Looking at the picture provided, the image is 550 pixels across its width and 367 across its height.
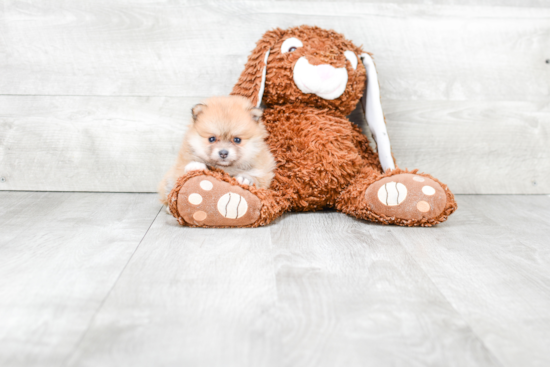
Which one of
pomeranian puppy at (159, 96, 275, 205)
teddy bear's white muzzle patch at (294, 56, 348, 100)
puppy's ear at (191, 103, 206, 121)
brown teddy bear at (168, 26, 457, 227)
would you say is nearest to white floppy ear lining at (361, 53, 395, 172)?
brown teddy bear at (168, 26, 457, 227)

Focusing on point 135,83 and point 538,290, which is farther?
point 135,83

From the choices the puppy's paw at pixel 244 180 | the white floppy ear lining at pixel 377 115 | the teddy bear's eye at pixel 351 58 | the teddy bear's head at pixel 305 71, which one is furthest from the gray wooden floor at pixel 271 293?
the teddy bear's eye at pixel 351 58

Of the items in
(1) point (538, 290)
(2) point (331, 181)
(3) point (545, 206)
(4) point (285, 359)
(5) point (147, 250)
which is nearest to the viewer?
(4) point (285, 359)

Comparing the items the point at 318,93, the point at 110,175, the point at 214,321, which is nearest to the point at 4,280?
the point at 214,321

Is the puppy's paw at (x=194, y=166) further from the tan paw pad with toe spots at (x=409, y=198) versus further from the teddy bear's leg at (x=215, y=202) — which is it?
the tan paw pad with toe spots at (x=409, y=198)

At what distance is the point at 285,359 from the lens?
0.60m

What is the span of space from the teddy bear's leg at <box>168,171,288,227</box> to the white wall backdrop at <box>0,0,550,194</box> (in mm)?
485

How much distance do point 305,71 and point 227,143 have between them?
312 millimetres

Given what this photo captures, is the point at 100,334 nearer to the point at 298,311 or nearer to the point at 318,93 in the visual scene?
the point at 298,311

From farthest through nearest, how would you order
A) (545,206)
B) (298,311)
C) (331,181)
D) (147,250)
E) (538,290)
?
(545,206) < (331,181) < (147,250) < (538,290) < (298,311)

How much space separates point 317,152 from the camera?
1.31 metres

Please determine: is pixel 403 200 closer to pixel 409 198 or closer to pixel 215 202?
pixel 409 198

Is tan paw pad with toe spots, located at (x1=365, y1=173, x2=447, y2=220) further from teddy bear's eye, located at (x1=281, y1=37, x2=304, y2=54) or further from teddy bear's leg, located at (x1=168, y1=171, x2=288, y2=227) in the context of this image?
teddy bear's eye, located at (x1=281, y1=37, x2=304, y2=54)

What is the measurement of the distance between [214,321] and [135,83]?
3.57 ft
